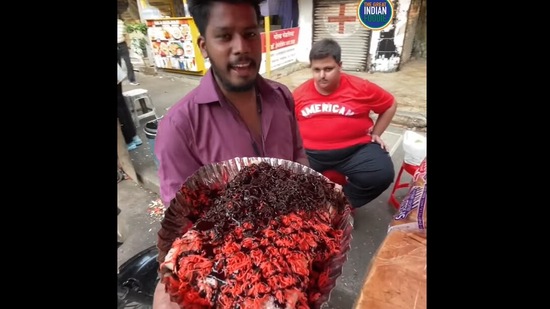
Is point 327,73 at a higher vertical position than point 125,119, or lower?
higher

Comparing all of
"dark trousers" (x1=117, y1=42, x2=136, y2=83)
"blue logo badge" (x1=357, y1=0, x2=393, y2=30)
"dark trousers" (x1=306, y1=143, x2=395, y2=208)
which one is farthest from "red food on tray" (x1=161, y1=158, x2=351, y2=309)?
"dark trousers" (x1=117, y1=42, x2=136, y2=83)

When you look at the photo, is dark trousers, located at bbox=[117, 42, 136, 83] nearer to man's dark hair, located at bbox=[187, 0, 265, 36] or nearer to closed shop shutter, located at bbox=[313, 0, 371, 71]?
closed shop shutter, located at bbox=[313, 0, 371, 71]

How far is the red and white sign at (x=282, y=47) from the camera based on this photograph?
8.95 m

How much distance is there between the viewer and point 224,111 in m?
1.79

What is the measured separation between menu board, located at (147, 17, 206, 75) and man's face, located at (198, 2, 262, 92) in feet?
28.9

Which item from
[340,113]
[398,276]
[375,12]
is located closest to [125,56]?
[375,12]

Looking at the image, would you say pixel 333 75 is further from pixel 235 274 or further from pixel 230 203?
pixel 235 274

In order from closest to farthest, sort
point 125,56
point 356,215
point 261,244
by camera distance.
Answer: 1. point 261,244
2. point 356,215
3. point 125,56

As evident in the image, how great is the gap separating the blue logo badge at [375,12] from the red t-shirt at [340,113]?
4129 mm

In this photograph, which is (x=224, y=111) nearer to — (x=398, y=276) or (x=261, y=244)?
(x=261, y=244)

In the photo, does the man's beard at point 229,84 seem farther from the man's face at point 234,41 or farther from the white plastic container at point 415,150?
the white plastic container at point 415,150

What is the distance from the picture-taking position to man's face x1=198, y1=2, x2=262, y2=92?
1506 mm

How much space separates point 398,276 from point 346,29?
28.3 ft
